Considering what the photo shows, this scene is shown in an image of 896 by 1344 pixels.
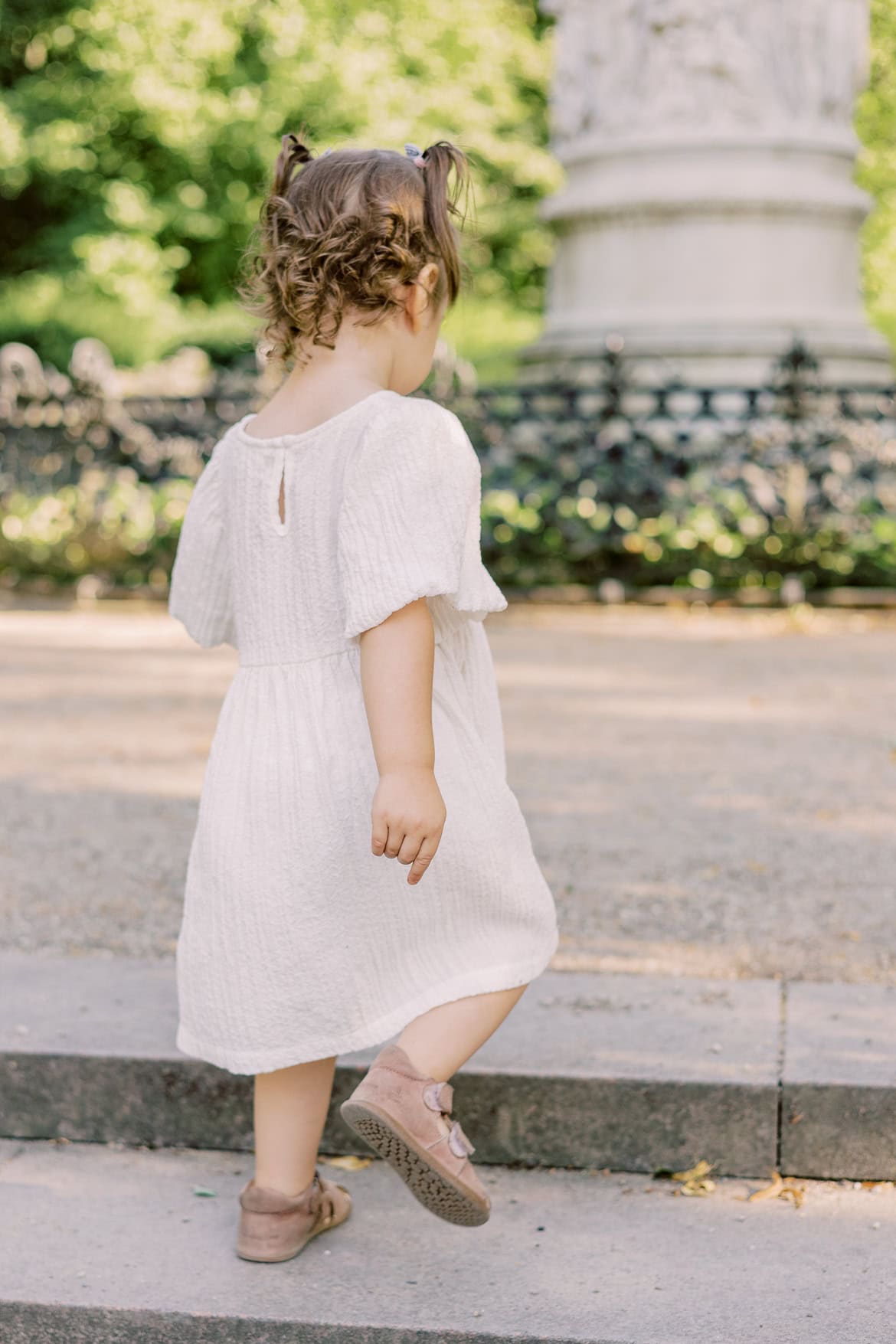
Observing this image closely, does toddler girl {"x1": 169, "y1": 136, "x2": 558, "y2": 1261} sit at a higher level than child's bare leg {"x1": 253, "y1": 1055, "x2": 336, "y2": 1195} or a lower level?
higher

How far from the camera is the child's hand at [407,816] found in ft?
7.09

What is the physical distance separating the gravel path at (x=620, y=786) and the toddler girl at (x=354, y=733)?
1093 millimetres

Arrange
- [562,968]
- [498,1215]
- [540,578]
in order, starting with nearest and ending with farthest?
[498,1215]
[562,968]
[540,578]

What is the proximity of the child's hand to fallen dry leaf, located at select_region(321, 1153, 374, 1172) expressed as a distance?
89 centimetres

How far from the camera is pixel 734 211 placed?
10812 millimetres

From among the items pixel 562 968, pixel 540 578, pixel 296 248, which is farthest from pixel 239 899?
pixel 540 578

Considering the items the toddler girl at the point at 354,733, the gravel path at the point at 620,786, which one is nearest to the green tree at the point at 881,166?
the gravel path at the point at 620,786

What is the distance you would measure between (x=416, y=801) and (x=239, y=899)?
349 millimetres

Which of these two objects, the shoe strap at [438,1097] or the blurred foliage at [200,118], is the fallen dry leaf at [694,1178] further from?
the blurred foliage at [200,118]

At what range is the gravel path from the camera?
3.70 metres

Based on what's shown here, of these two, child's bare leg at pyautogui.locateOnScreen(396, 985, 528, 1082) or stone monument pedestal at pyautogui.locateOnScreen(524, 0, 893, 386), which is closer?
child's bare leg at pyautogui.locateOnScreen(396, 985, 528, 1082)

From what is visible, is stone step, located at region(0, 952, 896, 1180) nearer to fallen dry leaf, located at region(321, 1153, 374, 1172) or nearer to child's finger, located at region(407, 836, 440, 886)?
fallen dry leaf, located at region(321, 1153, 374, 1172)

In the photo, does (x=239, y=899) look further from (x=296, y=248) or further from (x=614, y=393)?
(x=614, y=393)

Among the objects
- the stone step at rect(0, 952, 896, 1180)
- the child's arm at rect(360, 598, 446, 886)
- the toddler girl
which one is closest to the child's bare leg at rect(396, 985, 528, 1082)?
the toddler girl
